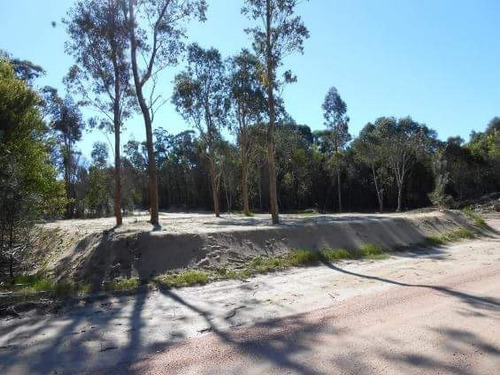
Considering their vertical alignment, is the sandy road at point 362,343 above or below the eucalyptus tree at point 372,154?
below

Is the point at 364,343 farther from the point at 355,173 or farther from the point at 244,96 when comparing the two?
the point at 355,173

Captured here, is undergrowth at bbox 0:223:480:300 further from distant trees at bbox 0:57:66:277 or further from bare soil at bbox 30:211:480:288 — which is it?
distant trees at bbox 0:57:66:277

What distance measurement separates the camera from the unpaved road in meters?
5.10

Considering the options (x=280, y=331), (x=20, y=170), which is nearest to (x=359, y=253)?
(x=280, y=331)

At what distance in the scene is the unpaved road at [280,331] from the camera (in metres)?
5.10

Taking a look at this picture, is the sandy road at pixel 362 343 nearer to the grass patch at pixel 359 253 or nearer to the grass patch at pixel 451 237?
the grass patch at pixel 359 253

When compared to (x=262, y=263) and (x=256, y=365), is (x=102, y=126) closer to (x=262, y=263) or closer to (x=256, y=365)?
(x=262, y=263)

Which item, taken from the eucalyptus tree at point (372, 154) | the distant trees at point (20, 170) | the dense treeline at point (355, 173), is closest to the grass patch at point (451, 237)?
the distant trees at point (20, 170)

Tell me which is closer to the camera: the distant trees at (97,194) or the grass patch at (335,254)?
the grass patch at (335,254)

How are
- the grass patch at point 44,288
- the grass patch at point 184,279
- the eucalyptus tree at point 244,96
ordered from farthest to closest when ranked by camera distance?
the eucalyptus tree at point 244,96 → the grass patch at point 184,279 → the grass patch at point 44,288

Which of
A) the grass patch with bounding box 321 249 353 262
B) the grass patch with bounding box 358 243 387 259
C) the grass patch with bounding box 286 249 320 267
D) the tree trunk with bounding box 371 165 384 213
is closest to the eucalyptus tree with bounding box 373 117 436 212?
the tree trunk with bounding box 371 165 384 213

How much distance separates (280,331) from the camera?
20.7 ft

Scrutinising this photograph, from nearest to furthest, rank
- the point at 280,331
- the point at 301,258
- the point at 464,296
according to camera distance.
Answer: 1. the point at 280,331
2. the point at 464,296
3. the point at 301,258

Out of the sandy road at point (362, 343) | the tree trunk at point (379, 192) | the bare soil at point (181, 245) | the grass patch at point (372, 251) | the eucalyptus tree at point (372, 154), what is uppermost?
the eucalyptus tree at point (372, 154)
